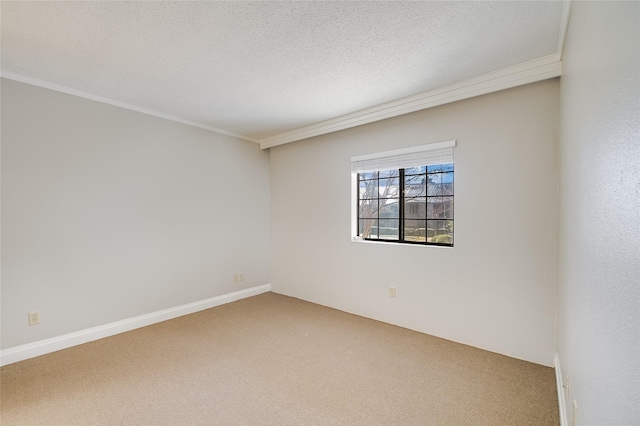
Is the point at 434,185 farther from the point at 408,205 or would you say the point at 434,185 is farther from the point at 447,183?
the point at 408,205

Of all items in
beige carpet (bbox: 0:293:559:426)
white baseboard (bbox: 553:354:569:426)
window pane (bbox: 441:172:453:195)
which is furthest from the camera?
window pane (bbox: 441:172:453:195)

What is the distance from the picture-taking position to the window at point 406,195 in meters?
3.05

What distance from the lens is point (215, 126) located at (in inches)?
156

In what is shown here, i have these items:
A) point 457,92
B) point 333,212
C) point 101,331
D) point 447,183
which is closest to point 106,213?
point 101,331

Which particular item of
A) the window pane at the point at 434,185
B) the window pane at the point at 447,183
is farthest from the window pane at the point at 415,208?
the window pane at the point at 447,183

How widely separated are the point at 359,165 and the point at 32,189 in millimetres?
3251

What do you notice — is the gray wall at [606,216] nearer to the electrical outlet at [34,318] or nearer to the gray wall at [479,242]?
the gray wall at [479,242]

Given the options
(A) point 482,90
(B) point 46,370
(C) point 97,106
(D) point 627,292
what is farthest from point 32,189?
(A) point 482,90

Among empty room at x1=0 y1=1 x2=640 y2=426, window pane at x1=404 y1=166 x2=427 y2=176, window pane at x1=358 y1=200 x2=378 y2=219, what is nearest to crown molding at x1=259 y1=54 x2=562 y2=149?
empty room at x1=0 y1=1 x2=640 y2=426

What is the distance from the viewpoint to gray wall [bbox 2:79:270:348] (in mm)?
2529

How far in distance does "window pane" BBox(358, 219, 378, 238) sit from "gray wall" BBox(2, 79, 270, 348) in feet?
5.96

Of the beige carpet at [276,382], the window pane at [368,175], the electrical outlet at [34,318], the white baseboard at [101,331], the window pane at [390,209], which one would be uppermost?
the window pane at [368,175]

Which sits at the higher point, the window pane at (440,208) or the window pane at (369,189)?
the window pane at (369,189)

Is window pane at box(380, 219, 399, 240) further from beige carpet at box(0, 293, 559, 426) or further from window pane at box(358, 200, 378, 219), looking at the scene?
beige carpet at box(0, 293, 559, 426)
